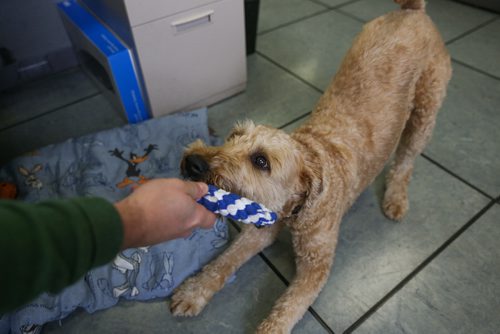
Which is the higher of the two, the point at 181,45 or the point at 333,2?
the point at 181,45

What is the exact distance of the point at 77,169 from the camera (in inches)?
83.3

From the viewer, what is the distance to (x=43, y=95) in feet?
9.16

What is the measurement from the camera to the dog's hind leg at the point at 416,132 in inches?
72.3

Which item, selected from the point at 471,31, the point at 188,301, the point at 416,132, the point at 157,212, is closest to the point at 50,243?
the point at 157,212

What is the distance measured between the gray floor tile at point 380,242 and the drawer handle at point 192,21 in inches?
55.6

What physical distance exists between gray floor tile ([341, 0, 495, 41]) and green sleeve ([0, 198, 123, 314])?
12.2ft

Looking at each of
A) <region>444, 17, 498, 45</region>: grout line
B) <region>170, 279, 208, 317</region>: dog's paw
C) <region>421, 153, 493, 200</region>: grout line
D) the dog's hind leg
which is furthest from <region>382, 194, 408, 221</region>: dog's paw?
<region>444, 17, 498, 45</region>: grout line

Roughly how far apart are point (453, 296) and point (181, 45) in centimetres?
207

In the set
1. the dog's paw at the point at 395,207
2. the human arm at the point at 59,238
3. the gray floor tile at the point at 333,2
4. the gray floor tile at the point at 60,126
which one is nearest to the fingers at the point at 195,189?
the human arm at the point at 59,238

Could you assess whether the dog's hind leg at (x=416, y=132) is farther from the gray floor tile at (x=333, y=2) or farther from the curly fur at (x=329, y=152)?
the gray floor tile at (x=333, y=2)

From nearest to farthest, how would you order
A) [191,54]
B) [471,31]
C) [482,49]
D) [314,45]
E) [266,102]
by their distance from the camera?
[191,54]
[266,102]
[482,49]
[314,45]
[471,31]

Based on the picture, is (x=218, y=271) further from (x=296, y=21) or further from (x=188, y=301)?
(x=296, y=21)

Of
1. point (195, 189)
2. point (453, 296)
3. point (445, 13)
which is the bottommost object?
point (453, 296)

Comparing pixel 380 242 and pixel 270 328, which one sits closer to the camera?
pixel 270 328
